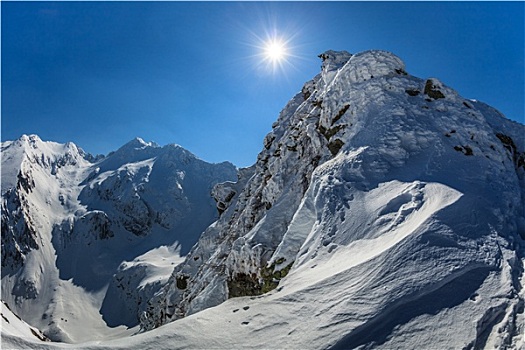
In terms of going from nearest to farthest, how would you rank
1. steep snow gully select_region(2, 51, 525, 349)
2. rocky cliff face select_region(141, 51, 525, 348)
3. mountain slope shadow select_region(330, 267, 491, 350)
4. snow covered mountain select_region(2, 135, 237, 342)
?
mountain slope shadow select_region(330, 267, 491, 350) → steep snow gully select_region(2, 51, 525, 349) → rocky cliff face select_region(141, 51, 525, 348) → snow covered mountain select_region(2, 135, 237, 342)

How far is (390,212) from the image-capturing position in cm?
1717

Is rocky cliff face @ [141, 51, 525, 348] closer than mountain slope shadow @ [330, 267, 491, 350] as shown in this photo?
No

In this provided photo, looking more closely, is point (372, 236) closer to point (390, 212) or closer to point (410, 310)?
point (390, 212)

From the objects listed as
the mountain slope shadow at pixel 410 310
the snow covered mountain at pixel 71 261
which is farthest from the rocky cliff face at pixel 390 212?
the snow covered mountain at pixel 71 261

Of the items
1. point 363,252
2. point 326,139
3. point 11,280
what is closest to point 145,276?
point 11,280

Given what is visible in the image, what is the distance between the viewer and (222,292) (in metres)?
28.7

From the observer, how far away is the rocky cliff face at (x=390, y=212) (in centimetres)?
1120

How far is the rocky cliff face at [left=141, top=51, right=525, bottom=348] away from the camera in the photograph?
1120cm

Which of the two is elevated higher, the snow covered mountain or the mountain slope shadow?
the snow covered mountain

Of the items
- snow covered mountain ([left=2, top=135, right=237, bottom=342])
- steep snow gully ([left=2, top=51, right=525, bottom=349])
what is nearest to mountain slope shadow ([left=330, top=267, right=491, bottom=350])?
steep snow gully ([left=2, top=51, right=525, bottom=349])

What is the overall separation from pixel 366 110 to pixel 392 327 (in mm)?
22099

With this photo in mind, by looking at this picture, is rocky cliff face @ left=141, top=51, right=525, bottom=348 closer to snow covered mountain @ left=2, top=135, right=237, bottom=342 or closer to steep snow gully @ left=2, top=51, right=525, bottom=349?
steep snow gully @ left=2, top=51, right=525, bottom=349

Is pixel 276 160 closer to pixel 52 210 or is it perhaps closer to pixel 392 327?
pixel 392 327

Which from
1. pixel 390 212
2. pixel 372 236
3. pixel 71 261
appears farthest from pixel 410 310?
pixel 71 261
